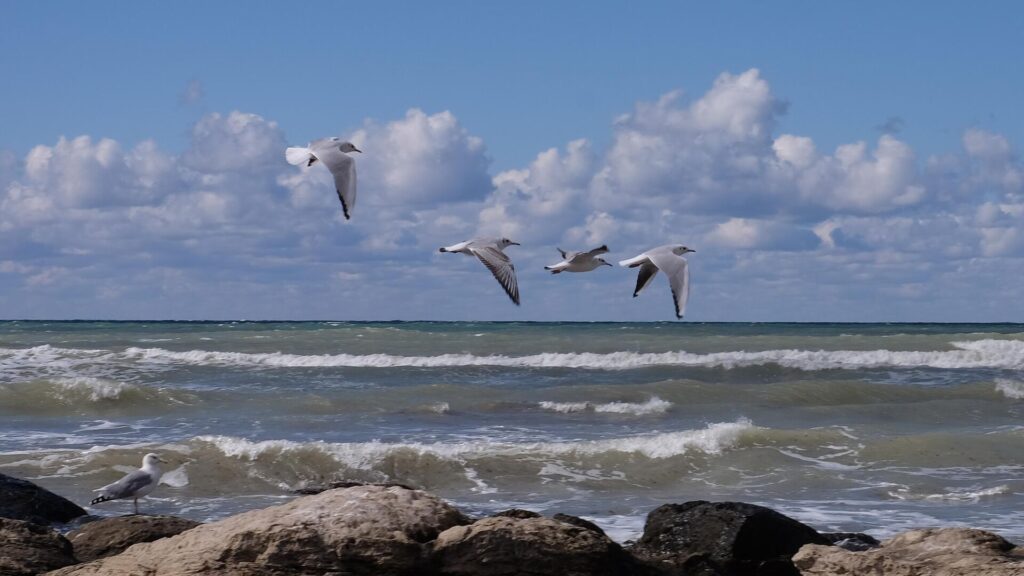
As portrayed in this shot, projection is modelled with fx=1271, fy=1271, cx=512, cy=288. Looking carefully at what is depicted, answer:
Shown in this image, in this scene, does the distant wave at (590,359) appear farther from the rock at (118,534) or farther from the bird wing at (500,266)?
the rock at (118,534)

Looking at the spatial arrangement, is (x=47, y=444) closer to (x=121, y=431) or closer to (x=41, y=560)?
(x=121, y=431)

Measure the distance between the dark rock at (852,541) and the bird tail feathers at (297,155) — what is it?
427 centimetres

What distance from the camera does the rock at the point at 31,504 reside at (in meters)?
8.25

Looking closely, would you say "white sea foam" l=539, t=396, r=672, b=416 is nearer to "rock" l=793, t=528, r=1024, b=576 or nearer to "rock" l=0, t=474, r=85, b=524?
"rock" l=0, t=474, r=85, b=524

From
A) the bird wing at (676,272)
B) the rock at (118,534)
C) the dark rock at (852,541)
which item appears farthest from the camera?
the bird wing at (676,272)

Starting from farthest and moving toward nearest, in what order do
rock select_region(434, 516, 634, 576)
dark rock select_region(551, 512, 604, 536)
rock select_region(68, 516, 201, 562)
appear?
1. rock select_region(68, 516, 201, 562)
2. dark rock select_region(551, 512, 604, 536)
3. rock select_region(434, 516, 634, 576)

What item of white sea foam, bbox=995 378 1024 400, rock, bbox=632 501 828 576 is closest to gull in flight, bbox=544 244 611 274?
rock, bbox=632 501 828 576

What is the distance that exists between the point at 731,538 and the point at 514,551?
1787 millimetres

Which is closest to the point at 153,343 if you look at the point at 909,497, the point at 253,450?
the point at 253,450

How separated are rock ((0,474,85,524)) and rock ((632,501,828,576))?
13.0 feet

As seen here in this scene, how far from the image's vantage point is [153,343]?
104 feet

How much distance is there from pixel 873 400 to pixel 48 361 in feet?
52.8

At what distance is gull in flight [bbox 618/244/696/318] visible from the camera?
9.05m

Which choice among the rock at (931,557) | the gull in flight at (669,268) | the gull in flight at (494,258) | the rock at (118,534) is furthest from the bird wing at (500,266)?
the rock at (931,557)
